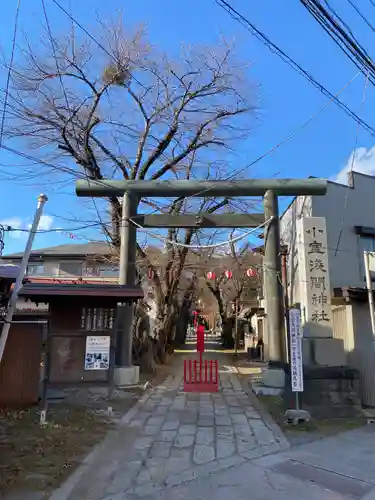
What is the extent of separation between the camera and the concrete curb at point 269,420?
7405mm

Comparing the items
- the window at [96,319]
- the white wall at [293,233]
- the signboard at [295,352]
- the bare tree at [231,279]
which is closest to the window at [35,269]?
the bare tree at [231,279]

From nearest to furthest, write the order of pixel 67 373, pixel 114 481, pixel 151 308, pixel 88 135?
pixel 114 481 → pixel 67 373 → pixel 88 135 → pixel 151 308

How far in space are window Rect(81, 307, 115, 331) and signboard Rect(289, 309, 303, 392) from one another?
4429mm

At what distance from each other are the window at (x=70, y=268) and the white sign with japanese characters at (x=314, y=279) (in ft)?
72.6

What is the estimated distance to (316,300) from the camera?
39.1ft

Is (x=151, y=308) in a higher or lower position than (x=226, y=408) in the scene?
higher

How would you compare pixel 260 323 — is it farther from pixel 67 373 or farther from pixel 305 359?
pixel 67 373

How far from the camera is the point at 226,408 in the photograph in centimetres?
1033

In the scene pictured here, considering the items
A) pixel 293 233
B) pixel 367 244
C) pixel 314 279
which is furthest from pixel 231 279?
pixel 314 279

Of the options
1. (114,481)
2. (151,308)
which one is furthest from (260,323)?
(114,481)

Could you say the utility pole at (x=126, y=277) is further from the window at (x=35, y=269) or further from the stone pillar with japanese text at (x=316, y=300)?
the window at (x=35, y=269)

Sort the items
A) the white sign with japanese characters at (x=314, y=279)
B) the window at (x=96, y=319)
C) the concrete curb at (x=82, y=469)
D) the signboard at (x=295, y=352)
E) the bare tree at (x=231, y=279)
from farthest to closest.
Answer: the bare tree at (x=231, y=279) < the white sign with japanese characters at (x=314, y=279) < the window at (x=96, y=319) < the signboard at (x=295, y=352) < the concrete curb at (x=82, y=469)

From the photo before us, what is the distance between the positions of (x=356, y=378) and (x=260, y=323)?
20.6 m

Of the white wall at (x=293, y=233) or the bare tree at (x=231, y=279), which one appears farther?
the bare tree at (x=231, y=279)
